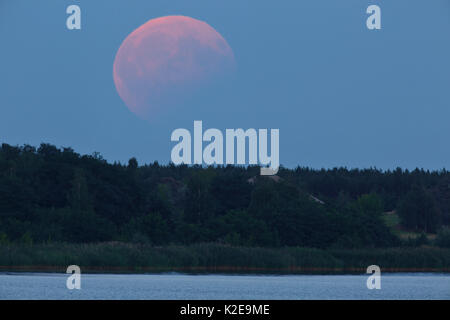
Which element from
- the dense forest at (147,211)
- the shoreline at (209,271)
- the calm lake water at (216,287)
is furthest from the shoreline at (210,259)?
the dense forest at (147,211)

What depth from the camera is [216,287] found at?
54.3m

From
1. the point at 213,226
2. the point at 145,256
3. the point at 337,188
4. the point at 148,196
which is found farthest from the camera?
the point at 337,188

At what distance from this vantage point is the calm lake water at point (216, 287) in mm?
48938

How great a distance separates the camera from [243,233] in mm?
77812

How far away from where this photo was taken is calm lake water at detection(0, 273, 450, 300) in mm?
48938

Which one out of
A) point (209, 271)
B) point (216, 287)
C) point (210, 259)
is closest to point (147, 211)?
point (209, 271)

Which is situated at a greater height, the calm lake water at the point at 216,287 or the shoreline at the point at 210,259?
the shoreline at the point at 210,259

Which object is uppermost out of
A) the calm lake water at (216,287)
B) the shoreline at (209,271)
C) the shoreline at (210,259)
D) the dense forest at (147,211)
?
the dense forest at (147,211)

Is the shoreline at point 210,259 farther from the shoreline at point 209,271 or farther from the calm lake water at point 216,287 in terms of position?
the calm lake water at point 216,287

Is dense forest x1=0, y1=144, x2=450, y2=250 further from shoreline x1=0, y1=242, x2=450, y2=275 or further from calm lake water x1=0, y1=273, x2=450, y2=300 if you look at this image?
calm lake water x1=0, y1=273, x2=450, y2=300

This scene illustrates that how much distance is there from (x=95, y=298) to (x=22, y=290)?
12.6ft

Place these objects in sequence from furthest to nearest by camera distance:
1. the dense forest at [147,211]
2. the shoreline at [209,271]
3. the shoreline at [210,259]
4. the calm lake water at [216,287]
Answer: the dense forest at [147,211]
the shoreline at [209,271]
the shoreline at [210,259]
the calm lake water at [216,287]
